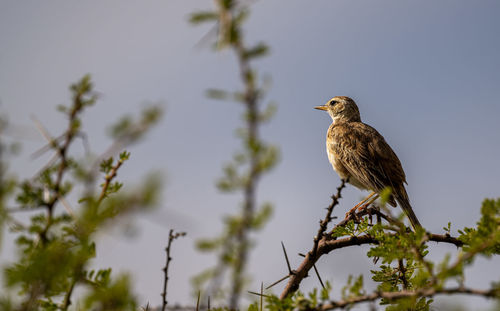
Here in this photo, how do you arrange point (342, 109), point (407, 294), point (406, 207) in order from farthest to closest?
1. point (342, 109)
2. point (406, 207)
3. point (407, 294)

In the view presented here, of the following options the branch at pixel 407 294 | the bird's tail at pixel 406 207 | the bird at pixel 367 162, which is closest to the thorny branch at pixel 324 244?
the branch at pixel 407 294

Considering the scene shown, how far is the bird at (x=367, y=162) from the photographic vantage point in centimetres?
700

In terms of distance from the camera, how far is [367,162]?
7367 millimetres

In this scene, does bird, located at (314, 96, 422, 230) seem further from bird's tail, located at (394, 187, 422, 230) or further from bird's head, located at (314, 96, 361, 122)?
bird's head, located at (314, 96, 361, 122)

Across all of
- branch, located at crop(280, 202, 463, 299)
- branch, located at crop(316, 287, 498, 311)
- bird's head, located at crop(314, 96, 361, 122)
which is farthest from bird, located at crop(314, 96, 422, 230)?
branch, located at crop(316, 287, 498, 311)

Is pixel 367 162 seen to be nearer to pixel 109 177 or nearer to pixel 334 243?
pixel 334 243

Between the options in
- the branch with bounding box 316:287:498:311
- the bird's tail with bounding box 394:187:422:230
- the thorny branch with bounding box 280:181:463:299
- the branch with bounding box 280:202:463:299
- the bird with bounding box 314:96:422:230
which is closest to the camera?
the branch with bounding box 316:287:498:311

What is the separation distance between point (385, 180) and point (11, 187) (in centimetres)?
637

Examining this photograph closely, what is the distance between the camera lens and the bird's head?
10.1m

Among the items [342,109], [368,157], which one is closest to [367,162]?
[368,157]

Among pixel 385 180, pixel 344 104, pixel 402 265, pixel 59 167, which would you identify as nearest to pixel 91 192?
pixel 59 167

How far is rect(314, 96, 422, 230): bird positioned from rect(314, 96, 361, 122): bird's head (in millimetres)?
1281

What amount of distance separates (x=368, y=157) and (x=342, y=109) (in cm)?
291

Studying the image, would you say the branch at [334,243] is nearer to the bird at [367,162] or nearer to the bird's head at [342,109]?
the bird at [367,162]
